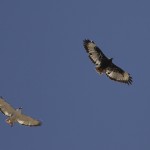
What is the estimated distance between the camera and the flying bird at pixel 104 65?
123ft

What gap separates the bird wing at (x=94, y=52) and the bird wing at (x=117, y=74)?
67cm

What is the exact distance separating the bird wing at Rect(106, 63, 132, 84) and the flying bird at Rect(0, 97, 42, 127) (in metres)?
4.49

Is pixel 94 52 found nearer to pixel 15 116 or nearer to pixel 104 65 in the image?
pixel 104 65

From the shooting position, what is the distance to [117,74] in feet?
127

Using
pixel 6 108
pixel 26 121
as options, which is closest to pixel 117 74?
pixel 26 121

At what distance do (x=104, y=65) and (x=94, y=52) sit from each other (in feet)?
3.30

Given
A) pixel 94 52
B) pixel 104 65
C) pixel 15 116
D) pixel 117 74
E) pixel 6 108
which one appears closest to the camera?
pixel 104 65

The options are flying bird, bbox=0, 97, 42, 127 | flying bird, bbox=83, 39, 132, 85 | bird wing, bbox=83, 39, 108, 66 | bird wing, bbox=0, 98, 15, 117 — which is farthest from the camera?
bird wing, bbox=0, 98, 15, 117

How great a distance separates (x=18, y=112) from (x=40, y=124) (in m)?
1.30

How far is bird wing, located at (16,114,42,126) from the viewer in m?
39.2

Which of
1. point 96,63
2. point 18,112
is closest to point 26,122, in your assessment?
point 18,112

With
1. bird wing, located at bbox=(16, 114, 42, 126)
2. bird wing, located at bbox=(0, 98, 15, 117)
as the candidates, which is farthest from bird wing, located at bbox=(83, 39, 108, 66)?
bird wing, located at bbox=(0, 98, 15, 117)

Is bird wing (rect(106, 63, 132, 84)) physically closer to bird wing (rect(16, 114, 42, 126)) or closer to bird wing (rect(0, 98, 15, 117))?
bird wing (rect(16, 114, 42, 126))

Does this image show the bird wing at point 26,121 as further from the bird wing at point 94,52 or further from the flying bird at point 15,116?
the bird wing at point 94,52
